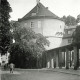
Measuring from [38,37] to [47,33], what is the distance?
6.70 meters

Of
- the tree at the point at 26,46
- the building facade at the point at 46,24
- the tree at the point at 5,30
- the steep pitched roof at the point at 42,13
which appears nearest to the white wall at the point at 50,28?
the building facade at the point at 46,24

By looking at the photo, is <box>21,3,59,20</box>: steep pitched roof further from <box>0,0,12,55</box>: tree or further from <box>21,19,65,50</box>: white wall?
<box>0,0,12,55</box>: tree

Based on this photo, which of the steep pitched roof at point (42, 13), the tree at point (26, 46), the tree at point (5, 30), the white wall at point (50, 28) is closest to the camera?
the tree at point (5, 30)

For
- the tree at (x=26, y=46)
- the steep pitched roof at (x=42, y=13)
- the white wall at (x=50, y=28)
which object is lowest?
the tree at (x=26, y=46)

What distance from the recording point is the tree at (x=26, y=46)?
39.2 m

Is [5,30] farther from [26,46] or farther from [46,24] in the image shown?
[46,24]

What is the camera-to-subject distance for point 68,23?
210ft

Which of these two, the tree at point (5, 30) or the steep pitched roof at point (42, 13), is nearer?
the tree at point (5, 30)

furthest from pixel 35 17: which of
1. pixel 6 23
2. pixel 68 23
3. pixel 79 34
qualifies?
pixel 79 34

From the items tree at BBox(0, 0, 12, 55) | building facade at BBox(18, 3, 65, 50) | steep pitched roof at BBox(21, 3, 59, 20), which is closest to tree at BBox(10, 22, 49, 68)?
building facade at BBox(18, 3, 65, 50)

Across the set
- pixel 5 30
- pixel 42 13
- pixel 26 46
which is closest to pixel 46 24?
pixel 42 13

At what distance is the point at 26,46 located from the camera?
128ft

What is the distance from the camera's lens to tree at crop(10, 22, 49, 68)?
39.2 metres

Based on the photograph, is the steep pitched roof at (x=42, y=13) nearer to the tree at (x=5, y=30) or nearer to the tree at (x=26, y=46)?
the tree at (x=26, y=46)
